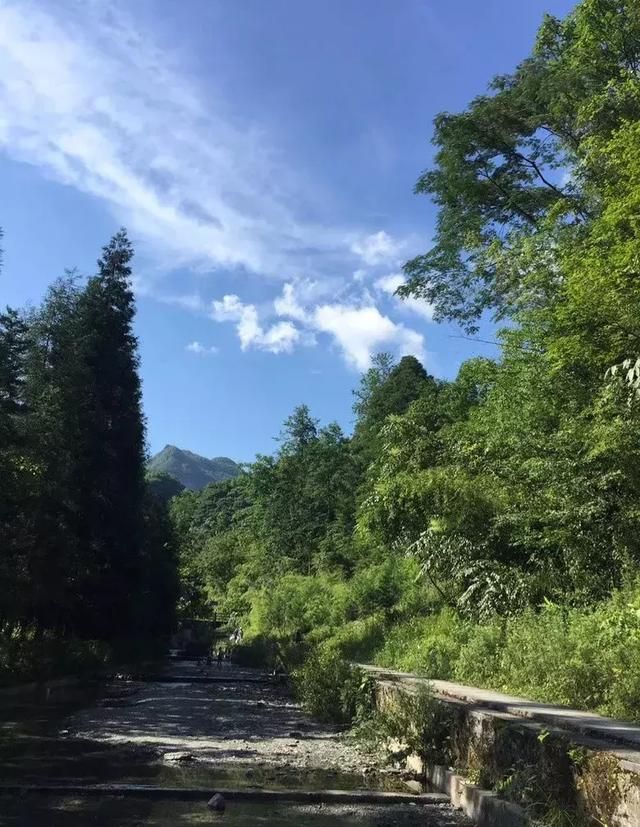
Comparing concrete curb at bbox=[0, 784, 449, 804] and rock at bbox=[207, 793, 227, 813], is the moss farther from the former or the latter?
rock at bbox=[207, 793, 227, 813]

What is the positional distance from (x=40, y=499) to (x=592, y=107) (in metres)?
19.7

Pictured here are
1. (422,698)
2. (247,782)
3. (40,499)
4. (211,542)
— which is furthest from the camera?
(211,542)

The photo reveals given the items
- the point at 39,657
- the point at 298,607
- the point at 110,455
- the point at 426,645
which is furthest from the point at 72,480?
the point at 426,645

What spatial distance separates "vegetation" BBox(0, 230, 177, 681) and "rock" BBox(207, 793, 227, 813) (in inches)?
518

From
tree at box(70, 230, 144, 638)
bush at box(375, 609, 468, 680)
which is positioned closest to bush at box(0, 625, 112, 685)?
tree at box(70, 230, 144, 638)

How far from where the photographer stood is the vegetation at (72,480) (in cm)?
2016

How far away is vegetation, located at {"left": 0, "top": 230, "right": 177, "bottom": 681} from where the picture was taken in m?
20.2

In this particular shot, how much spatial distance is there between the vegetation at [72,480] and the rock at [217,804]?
13145mm

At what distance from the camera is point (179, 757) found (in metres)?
9.87

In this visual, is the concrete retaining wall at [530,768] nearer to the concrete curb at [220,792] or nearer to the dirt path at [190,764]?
the dirt path at [190,764]

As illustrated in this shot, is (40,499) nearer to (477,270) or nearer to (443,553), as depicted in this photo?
(443,553)

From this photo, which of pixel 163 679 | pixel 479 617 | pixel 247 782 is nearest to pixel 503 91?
pixel 479 617

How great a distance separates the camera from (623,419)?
11469mm

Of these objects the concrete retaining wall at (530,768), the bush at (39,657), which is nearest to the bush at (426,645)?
the concrete retaining wall at (530,768)
